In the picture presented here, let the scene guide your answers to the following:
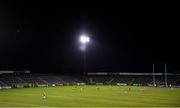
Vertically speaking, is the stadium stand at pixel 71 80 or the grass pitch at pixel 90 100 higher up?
the stadium stand at pixel 71 80

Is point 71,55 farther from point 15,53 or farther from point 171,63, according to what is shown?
point 171,63

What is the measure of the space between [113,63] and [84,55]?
11.7m

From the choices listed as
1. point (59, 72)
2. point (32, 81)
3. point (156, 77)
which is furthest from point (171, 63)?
point (32, 81)

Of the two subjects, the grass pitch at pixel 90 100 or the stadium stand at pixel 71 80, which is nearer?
the grass pitch at pixel 90 100

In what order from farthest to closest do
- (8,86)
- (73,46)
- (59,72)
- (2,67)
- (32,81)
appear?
(59,72), (73,46), (2,67), (32,81), (8,86)

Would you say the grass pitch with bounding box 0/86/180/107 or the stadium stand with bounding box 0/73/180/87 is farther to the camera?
the stadium stand with bounding box 0/73/180/87

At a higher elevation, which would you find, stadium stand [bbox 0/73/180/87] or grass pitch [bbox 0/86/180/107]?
stadium stand [bbox 0/73/180/87]

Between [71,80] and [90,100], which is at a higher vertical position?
[71,80]

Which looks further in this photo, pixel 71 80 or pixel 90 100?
pixel 71 80

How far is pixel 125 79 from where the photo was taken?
358 feet

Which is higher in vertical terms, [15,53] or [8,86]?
[15,53]

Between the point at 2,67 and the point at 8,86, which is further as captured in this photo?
the point at 2,67

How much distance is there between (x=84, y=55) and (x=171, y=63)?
3244 cm

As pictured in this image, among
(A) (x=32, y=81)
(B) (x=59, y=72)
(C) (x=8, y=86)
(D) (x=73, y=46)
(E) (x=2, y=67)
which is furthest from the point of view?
(B) (x=59, y=72)
